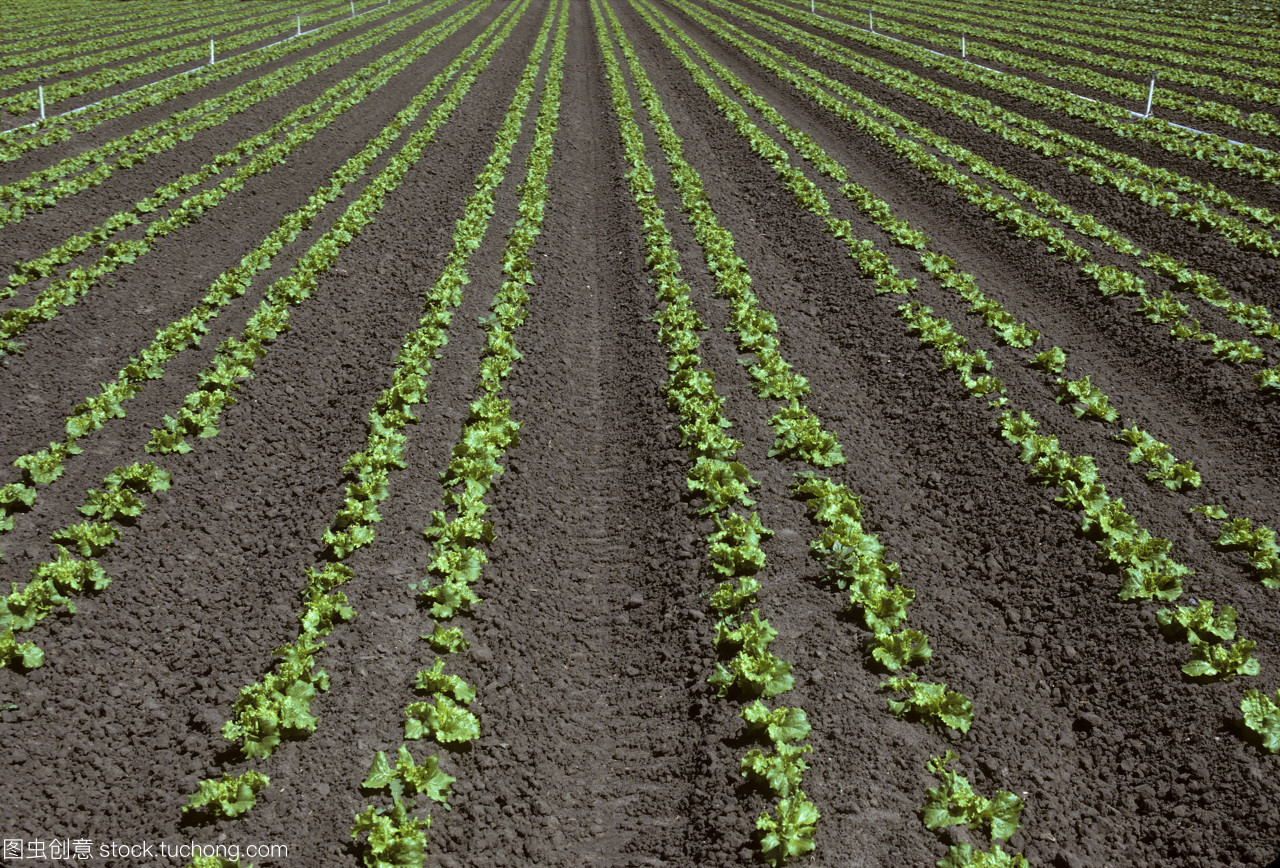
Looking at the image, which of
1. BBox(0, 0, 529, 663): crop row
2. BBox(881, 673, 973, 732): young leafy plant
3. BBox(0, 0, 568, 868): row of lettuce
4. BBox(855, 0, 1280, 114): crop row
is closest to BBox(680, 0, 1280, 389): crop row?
BBox(881, 673, 973, 732): young leafy plant

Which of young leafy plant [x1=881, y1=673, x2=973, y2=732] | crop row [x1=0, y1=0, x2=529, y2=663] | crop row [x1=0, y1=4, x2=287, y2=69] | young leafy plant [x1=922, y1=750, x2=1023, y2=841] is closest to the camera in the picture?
young leafy plant [x1=922, y1=750, x2=1023, y2=841]

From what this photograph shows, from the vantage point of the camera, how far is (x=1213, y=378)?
1013cm

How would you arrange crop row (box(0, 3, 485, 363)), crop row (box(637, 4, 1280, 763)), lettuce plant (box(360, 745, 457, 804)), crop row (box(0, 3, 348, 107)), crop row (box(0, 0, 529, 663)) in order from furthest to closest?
crop row (box(0, 3, 348, 107))
crop row (box(0, 3, 485, 363))
crop row (box(0, 0, 529, 663))
crop row (box(637, 4, 1280, 763))
lettuce plant (box(360, 745, 457, 804))

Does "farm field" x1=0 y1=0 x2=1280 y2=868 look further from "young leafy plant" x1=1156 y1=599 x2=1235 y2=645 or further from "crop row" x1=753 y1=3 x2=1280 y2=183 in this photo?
"crop row" x1=753 y1=3 x2=1280 y2=183

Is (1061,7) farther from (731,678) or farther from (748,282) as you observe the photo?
(731,678)

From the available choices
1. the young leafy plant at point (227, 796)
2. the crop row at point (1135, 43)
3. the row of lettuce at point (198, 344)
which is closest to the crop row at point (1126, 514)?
the young leafy plant at point (227, 796)

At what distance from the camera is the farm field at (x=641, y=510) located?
220 inches

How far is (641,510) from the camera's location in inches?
333

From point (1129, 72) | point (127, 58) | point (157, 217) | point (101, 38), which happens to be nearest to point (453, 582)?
point (157, 217)

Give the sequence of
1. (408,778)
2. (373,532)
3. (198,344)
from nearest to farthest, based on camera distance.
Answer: (408,778) → (373,532) → (198,344)

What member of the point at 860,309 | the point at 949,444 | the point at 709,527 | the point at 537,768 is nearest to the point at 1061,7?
the point at 860,309

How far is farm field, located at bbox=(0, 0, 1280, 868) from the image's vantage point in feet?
18.3

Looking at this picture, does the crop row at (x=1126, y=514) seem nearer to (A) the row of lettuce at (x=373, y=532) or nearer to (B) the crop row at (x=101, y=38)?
(A) the row of lettuce at (x=373, y=532)

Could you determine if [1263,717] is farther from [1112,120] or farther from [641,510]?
[1112,120]
